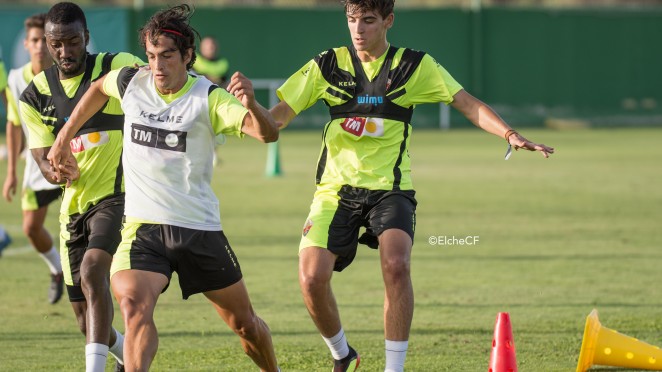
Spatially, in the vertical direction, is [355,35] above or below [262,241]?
above

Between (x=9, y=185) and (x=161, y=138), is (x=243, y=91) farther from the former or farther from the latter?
(x=9, y=185)

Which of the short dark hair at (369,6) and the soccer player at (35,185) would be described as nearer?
the short dark hair at (369,6)

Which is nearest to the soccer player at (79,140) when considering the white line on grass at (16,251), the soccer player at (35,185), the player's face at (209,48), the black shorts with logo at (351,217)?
the black shorts with logo at (351,217)

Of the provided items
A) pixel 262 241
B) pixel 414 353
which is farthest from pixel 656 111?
pixel 414 353

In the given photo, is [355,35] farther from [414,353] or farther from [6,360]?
[6,360]

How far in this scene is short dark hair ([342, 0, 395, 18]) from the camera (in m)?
7.25

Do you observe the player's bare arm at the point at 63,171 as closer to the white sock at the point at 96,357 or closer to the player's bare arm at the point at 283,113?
the white sock at the point at 96,357

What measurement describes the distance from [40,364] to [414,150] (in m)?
18.7

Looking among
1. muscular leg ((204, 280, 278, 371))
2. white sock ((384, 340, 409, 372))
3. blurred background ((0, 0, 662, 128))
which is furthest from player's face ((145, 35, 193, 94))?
blurred background ((0, 0, 662, 128))

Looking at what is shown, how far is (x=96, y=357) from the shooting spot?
6.59m

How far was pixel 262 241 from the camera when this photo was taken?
13.6m

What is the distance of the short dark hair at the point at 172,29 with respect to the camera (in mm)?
6191

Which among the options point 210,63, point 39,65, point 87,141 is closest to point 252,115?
point 87,141

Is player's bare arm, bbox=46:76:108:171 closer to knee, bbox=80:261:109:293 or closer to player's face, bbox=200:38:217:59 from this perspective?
knee, bbox=80:261:109:293
